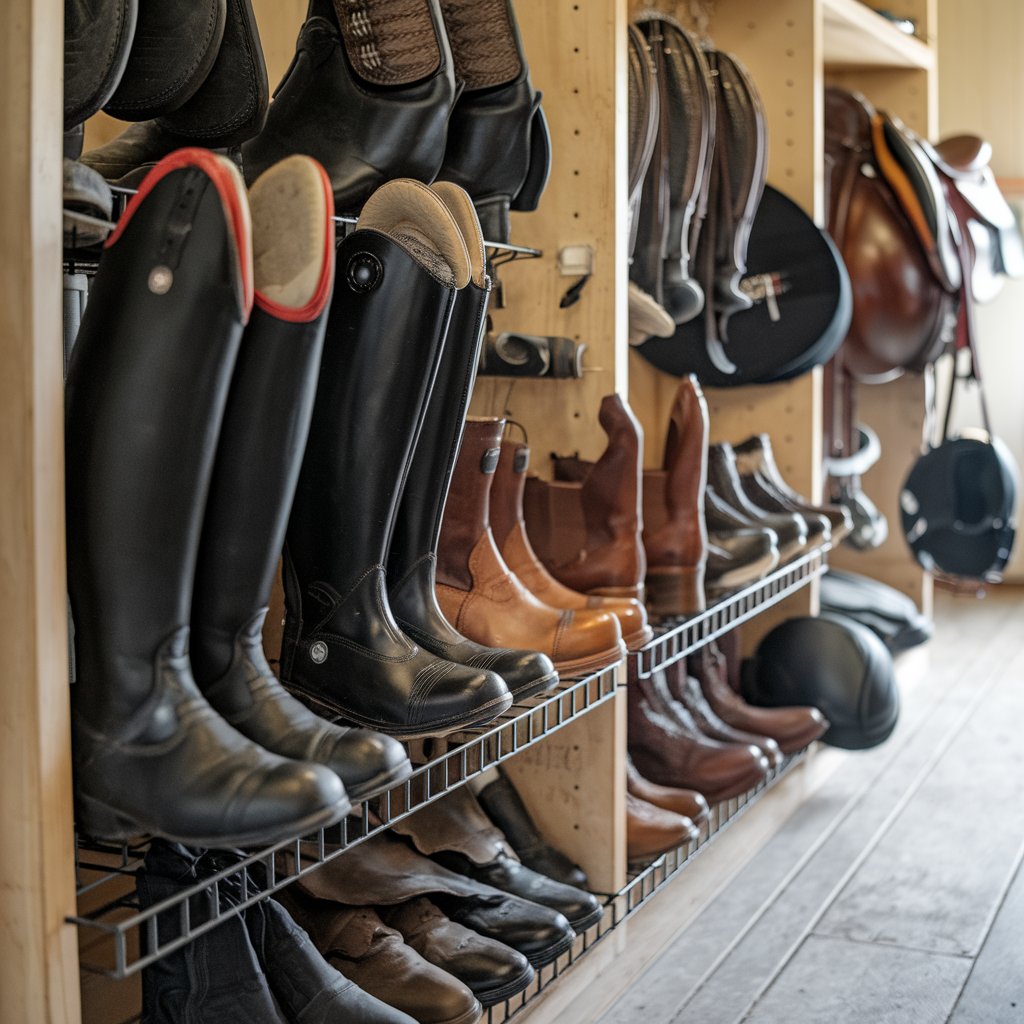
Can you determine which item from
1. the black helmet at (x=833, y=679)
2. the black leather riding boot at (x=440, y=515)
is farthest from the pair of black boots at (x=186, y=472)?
the black helmet at (x=833, y=679)

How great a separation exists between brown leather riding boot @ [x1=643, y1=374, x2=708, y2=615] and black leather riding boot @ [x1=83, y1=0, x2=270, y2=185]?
39.4 inches

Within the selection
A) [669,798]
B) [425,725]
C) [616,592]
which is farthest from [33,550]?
[669,798]

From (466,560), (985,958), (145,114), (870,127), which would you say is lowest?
(985,958)

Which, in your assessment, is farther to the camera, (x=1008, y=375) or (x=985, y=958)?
(x=1008, y=375)

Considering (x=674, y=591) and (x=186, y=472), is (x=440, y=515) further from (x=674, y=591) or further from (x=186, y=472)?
(x=674, y=591)

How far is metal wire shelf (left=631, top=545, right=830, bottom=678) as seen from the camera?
7.13 feet

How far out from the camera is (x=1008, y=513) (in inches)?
153

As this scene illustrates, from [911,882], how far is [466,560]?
1.35m

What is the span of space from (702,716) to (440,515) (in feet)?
4.07

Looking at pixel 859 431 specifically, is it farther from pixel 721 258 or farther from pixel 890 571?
pixel 721 258

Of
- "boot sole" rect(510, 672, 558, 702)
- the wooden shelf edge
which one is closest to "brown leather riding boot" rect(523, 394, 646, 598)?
"boot sole" rect(510, 672, 558, 702)

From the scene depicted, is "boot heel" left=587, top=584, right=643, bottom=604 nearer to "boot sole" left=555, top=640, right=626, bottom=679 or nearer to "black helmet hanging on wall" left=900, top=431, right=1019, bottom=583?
"boot sole" left=555, top=640, right=626, bottom=679

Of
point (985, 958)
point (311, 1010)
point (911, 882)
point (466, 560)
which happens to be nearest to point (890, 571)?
point (911, 882)

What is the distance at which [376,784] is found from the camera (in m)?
1.24
